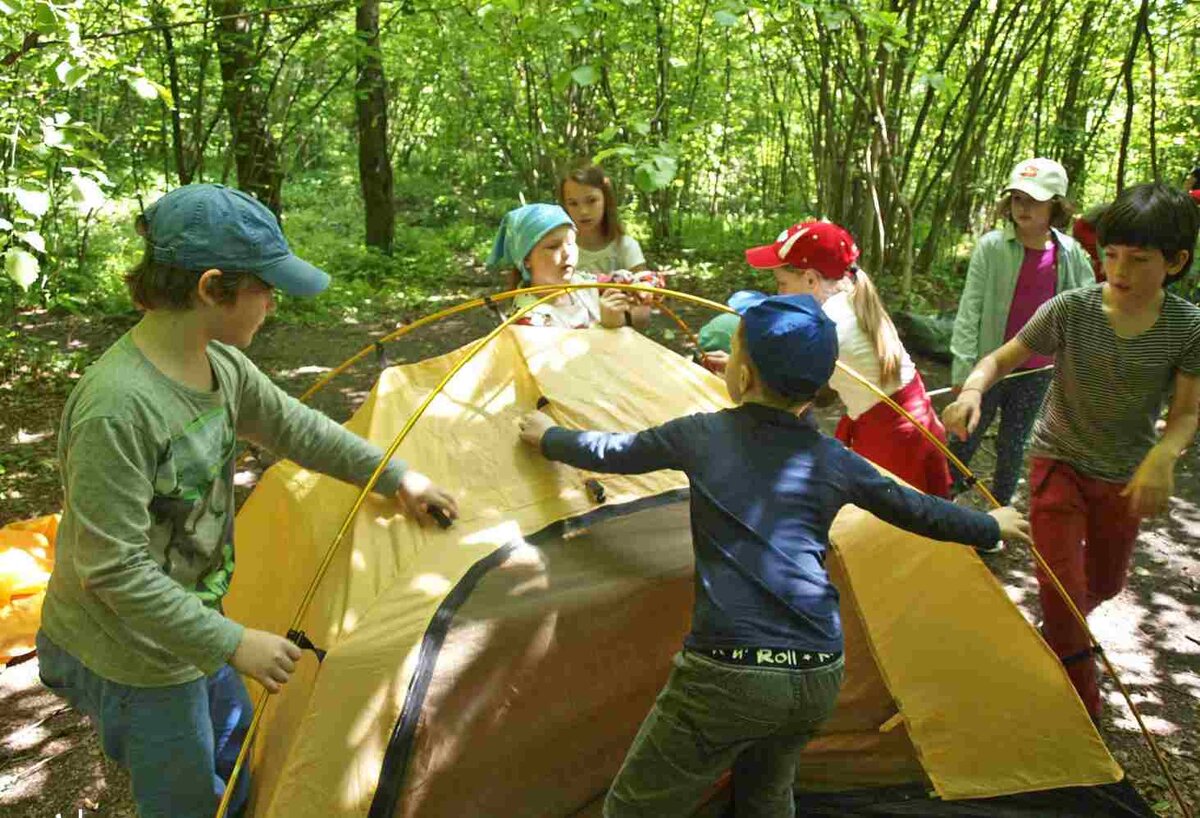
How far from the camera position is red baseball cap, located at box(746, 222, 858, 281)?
274cm

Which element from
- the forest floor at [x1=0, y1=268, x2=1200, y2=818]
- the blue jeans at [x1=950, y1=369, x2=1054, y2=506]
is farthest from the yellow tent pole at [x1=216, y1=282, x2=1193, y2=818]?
the blue jeans at [x1=950, y1=369, x2=1054, y2=506]

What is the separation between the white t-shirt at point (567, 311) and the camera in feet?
9.57

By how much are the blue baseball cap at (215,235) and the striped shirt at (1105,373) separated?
2.04m

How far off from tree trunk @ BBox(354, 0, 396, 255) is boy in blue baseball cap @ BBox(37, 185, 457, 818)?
629 cm

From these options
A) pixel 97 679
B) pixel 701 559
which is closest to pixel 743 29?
pixel 701 559

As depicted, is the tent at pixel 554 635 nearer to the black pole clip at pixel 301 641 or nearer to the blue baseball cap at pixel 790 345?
the black pole clip at pixel 301 641

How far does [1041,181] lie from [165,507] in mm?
3086

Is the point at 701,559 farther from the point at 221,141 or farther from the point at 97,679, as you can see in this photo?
the point at 221,141

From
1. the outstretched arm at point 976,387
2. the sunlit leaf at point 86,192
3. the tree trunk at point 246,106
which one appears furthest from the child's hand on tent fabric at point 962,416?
the tree trunk at point 246,106

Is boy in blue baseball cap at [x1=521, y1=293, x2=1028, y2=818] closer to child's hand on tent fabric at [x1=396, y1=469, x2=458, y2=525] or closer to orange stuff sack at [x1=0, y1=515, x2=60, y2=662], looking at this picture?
child's hand on tent fabric at [x1=396, y1=469, x2=458, y2=525]

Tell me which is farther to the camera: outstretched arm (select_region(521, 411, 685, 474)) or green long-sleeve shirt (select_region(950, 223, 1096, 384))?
green long-sleeve shirt (select_region(950, 223, 1096, 384))

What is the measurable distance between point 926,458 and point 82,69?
2.93 meters

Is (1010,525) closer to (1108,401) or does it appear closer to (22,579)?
(1108,401)

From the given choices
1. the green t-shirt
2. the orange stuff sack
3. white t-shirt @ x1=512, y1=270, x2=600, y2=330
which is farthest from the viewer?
the orange stuff sack
